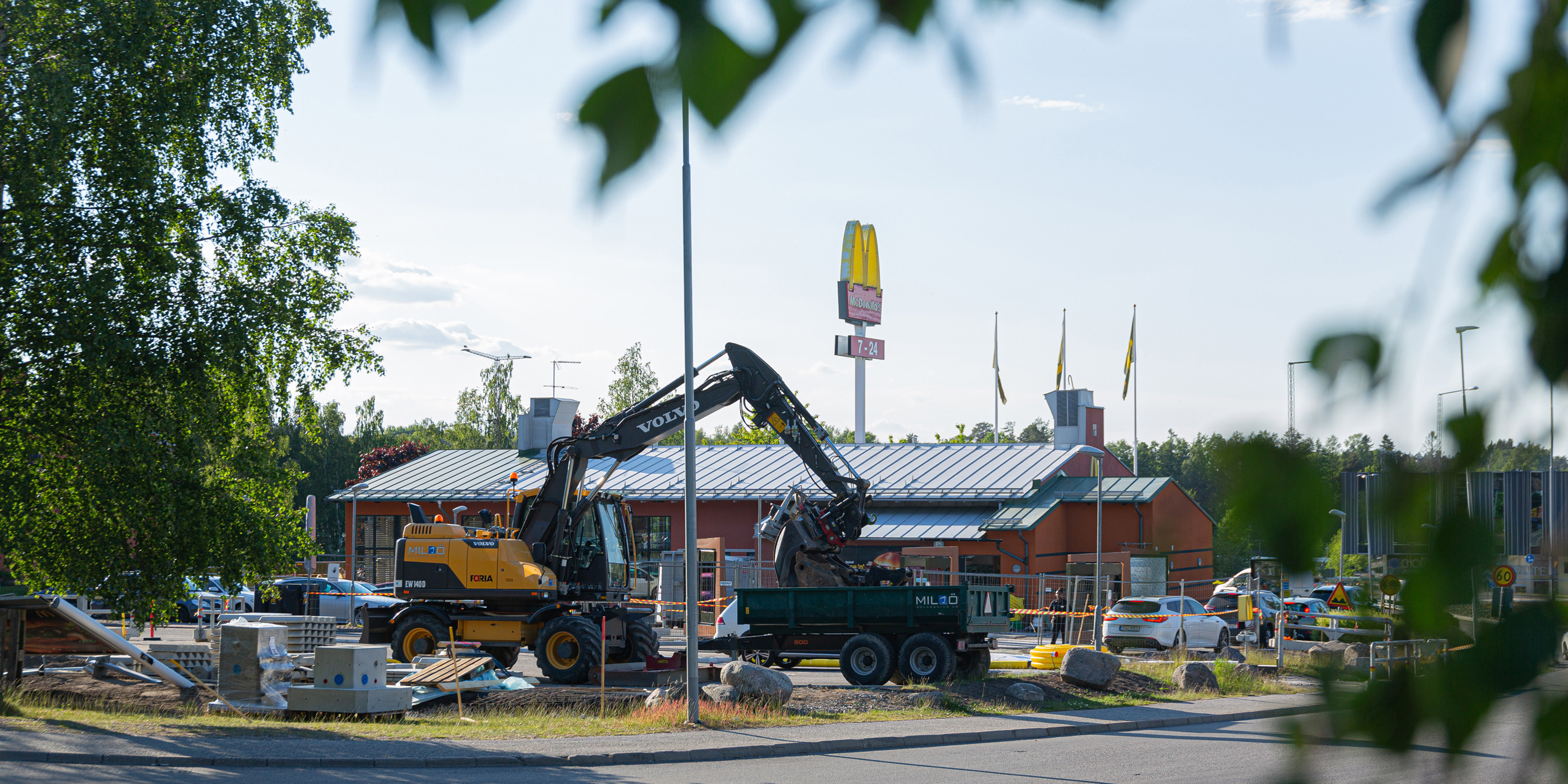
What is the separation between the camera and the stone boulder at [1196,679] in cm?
2122

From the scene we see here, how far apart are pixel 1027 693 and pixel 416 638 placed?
437 inches

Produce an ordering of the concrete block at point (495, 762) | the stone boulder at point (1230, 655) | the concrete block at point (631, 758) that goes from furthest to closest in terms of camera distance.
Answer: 1. the stone boulder at point (1230, 655)
2. the concrete block at point (631, 758)
3. the concrete block at point (495, 762)

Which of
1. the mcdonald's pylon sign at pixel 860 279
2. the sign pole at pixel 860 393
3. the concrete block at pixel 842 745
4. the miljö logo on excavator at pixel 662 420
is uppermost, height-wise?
the mcdonald's pylon sign at pixel 860 279

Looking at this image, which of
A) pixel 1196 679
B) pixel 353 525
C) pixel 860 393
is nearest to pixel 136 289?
pixel 1196 679

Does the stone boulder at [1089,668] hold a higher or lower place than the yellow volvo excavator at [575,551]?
lower

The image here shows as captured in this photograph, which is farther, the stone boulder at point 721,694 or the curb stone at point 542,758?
the stone boulder at point 721,694

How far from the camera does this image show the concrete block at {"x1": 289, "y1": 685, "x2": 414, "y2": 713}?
17156 millimetres

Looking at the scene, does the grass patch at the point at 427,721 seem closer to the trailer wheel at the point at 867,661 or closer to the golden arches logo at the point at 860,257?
the trailer wheel at the point at 867,661

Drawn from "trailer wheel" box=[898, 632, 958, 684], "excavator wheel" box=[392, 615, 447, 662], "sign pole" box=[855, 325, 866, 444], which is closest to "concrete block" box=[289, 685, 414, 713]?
"excavator wheel" box=[392, 615, 447, 662]

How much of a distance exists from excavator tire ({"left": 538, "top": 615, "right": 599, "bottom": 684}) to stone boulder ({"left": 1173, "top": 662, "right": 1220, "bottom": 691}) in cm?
978

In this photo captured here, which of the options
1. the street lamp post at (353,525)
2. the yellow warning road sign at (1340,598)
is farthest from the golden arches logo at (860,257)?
the yellow warning road sign at (1340,598)

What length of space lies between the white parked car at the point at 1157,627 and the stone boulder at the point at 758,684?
1314cm

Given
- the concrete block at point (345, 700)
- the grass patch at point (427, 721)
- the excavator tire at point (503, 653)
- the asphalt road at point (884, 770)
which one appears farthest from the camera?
the excavator tire at point (503, 653)

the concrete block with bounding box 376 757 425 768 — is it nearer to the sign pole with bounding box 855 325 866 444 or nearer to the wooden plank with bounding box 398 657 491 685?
the wooden plank with bounding box 398 657 491 685
